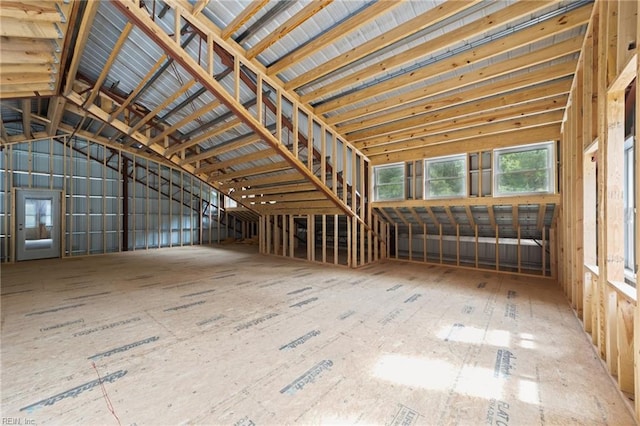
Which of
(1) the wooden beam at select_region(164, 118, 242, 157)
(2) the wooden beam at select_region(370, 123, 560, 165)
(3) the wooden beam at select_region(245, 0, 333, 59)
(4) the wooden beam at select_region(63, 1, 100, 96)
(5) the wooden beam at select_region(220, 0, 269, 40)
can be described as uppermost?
(4) the wooden beam at select_region(63, 1, 100, 96)

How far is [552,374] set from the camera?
2006mm

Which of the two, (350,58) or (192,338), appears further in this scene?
(350,58)

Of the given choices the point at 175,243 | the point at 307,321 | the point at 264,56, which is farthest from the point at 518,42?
the point at 175,243

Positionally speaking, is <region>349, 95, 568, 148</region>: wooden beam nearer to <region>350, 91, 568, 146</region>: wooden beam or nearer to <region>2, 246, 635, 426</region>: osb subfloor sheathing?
<region>350, 91, 568, 146</region>: wooden beam

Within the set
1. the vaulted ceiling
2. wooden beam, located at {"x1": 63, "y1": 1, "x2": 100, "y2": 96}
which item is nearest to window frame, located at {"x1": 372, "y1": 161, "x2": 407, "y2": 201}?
the vaulted ceiling

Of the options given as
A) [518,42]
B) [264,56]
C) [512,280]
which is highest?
[264,56]

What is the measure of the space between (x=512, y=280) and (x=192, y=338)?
556 cm

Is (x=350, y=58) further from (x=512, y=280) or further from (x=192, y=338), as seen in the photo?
(x=512, y=280)

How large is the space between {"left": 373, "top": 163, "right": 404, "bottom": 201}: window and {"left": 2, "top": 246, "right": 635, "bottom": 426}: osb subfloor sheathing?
8.56ft

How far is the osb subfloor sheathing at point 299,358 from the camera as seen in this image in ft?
5.29

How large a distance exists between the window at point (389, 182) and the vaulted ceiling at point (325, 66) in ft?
1.56

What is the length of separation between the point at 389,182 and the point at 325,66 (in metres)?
3.50

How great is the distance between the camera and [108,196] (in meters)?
9.12

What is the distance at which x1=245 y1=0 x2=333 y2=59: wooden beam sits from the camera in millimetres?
2719
